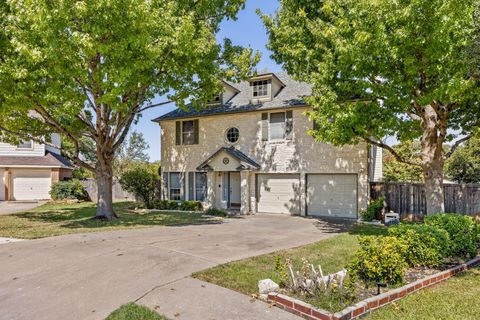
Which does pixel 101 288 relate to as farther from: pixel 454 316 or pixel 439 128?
pixel 439 128

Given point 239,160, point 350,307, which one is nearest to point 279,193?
point 239,160

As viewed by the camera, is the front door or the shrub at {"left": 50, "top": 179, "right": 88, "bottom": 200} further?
the shrub at {"left": 50, "top": 179, "right": 88, "bottom": 200}

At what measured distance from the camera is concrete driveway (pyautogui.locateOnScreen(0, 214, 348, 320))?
5.14 m

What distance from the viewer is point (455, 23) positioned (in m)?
8.43

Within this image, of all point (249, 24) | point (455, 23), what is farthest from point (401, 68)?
point (249, 24)

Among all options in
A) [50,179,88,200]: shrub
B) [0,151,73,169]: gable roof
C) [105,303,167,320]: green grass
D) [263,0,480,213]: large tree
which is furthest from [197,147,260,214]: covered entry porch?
[0,151,73,169]: gable roof

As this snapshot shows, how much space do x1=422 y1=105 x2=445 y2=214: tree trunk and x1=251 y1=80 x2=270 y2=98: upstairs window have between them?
951 cm

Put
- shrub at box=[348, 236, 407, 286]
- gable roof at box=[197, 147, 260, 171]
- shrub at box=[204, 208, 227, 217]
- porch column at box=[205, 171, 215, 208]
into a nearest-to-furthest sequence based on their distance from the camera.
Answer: shrub at box=[348, 236, 407, 286] → shrub at box=[204, 208, 227, 217] → gable roof at box=[197, 147, 260, 171] → porch column at box=[205, 171, 215, 208]

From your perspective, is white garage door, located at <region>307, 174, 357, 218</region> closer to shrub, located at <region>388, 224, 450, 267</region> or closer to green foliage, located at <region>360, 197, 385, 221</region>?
green foliage, located at <region>360, 197, 385, 221</region>

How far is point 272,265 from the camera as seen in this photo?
24.6 ft

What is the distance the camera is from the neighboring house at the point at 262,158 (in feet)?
54.7

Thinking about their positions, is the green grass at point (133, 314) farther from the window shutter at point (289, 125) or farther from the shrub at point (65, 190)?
the shrub at point (65, 190)

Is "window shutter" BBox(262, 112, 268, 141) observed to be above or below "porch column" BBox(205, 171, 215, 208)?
above

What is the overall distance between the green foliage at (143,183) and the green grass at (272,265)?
46.8ft
